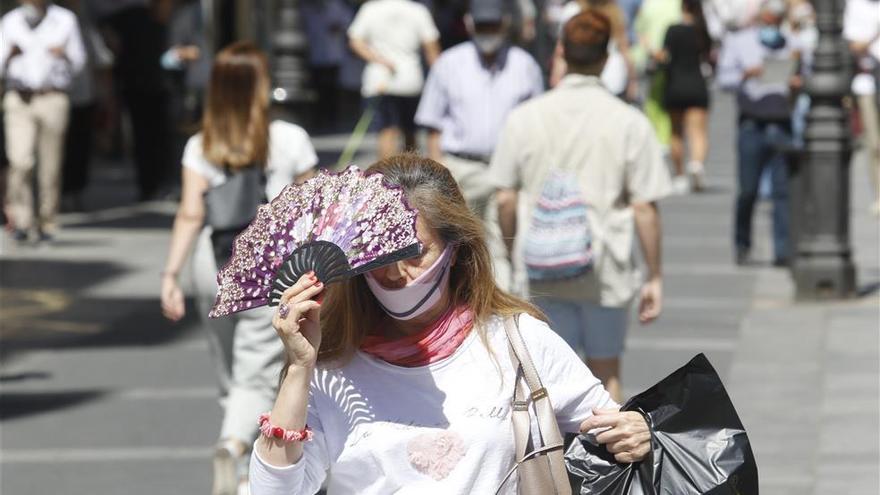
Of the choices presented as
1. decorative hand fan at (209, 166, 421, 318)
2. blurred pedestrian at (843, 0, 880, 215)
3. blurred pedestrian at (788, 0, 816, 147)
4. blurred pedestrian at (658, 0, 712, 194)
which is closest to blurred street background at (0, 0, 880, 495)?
blurred pedestrian at (658, 0, 712, 194)

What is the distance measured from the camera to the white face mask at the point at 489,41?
406 inches

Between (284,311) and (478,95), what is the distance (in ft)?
23.0

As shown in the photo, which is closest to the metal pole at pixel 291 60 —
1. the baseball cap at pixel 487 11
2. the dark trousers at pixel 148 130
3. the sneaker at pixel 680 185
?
the dark trousers at pixel 148 130

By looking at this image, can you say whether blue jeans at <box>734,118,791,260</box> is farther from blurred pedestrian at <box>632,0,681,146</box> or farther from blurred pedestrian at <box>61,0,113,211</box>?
blurred pedestrian at <box>61,0,113,211</box>

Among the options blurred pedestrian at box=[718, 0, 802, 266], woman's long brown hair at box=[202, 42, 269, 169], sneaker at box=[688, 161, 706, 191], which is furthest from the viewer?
sneaker at box=[688, 161, 706, 191]

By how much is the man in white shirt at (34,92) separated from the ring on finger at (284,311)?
1228 cm

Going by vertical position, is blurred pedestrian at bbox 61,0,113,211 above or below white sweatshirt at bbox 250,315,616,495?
below

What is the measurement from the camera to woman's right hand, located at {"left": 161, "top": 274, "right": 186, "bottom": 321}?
7.51 metres

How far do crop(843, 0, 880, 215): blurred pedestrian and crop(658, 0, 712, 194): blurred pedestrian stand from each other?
7.57ft

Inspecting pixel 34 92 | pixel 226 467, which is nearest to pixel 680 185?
pixel 34 92

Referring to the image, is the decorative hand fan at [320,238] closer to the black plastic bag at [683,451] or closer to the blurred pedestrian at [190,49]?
the black plastic bag at [683,451]

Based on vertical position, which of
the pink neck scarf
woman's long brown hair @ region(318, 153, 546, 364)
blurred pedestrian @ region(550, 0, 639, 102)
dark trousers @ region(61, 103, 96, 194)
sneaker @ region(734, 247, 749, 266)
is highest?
woman's long brown hair @ region(318, 153, 546, 364)

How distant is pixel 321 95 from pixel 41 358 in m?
17.7

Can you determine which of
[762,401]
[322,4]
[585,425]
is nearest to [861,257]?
[762,401]
